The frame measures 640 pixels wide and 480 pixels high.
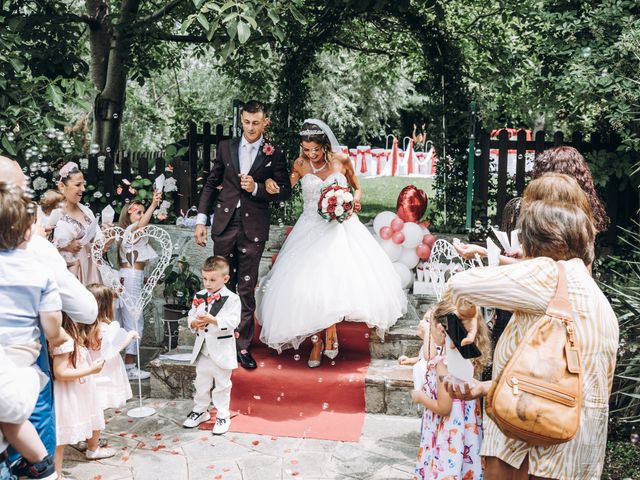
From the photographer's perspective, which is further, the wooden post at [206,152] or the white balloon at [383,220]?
the wooden post at [206,152]

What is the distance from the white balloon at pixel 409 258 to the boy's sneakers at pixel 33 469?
4.47 meters

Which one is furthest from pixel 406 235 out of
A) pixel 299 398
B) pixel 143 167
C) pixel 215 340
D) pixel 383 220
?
pixel 143 167

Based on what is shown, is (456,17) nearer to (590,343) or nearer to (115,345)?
(115,345)

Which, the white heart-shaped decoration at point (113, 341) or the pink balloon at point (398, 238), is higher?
the pink balloon at point (398, 238)

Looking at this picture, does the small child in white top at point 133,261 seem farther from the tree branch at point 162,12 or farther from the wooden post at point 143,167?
the tree branch at point 162,12

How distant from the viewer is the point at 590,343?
2.57 m

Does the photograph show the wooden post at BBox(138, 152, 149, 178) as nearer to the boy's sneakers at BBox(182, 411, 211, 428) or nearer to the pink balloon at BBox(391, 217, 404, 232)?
the pink balloon at BBox(391, 217, 404, 232)

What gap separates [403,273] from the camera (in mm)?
6859

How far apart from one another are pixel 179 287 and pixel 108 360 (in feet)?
7.49

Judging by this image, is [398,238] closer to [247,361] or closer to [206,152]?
[247,361]

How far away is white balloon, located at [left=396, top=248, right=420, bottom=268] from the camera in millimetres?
6930

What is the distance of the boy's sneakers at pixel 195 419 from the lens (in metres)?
5.30

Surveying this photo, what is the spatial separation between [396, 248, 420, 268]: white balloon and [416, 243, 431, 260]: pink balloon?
6 cm

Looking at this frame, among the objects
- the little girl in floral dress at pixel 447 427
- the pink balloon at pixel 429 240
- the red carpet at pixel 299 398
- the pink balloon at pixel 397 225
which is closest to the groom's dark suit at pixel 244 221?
the red carpet at pixel 299 398
